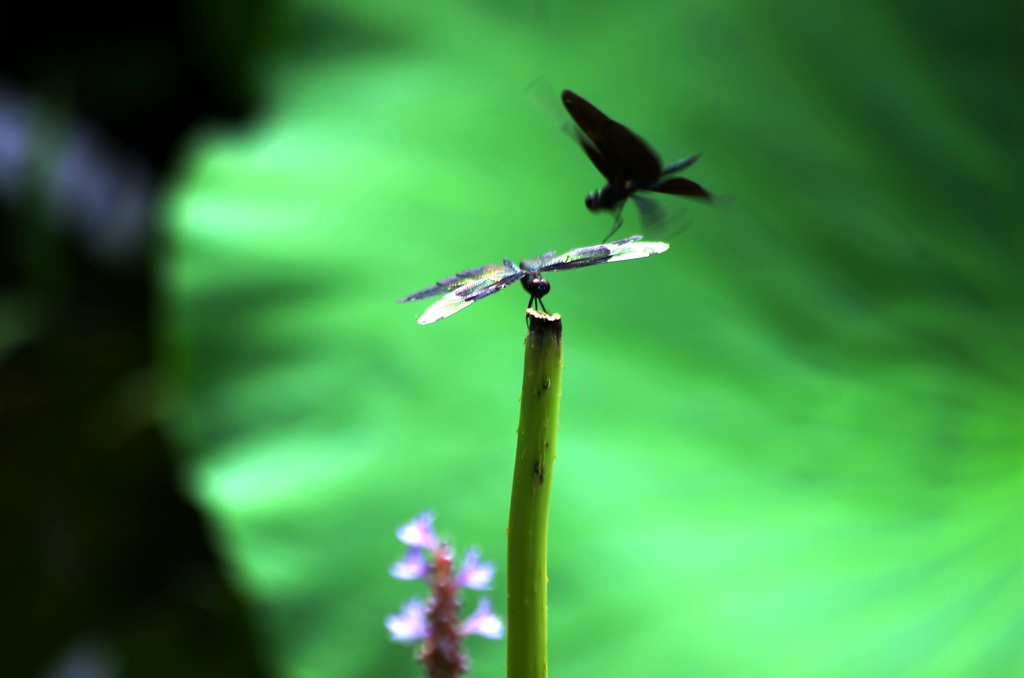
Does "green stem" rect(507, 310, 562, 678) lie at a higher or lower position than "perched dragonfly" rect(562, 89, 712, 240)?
lower

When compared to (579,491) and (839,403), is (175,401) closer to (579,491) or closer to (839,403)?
(579,491)

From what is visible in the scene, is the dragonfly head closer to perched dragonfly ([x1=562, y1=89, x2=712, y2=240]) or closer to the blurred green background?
perched dragonfly ([x1=562, y1=89, x2=712, y2=240])

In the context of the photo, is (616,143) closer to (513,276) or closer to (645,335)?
(513,276)

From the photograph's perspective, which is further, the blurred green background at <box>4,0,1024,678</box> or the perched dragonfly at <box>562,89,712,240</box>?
the blurred green background at <box>4,0,1024,678</box>

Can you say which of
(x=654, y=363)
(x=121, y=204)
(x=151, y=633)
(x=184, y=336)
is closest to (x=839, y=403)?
(x=654, y=363)

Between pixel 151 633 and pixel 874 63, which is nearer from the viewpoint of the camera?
pixel 874 63

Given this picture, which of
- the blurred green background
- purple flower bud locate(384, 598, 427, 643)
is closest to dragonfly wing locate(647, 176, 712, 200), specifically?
purple flower bud locate(384, 598, 427, 643)
